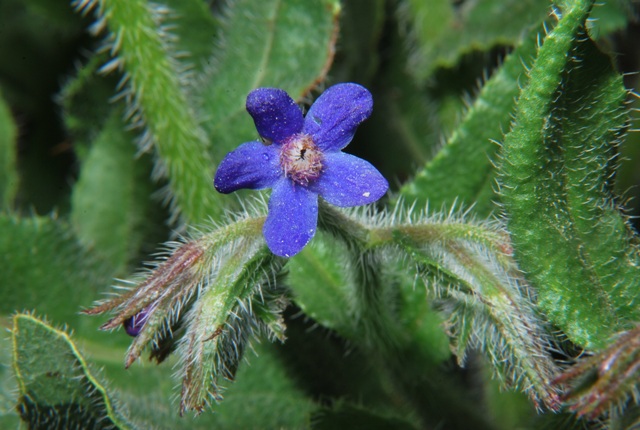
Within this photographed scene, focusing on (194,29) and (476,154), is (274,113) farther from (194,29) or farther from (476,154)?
(194,29)

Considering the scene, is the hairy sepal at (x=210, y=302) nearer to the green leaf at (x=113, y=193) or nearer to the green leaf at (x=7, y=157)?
the green leaf at (x=113, y=193)

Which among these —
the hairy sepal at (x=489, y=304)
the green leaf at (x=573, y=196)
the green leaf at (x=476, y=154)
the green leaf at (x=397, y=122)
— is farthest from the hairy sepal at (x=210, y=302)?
the green leaf at (x=397, y=122)

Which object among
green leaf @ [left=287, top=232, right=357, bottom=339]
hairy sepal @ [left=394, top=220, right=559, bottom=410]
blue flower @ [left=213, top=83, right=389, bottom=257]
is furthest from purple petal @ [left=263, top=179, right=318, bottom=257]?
green leaf @ [left=287, top=232, right=357, bottom=339]

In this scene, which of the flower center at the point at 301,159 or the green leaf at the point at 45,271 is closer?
the flower center at the point at 301,159

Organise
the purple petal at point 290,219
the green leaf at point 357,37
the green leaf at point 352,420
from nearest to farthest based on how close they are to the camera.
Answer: the purple petal at point 290,219 → the green leaf at point 352,420 → the green leaf at point 357,37

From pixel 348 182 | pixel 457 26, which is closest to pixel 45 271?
pixel 348 182

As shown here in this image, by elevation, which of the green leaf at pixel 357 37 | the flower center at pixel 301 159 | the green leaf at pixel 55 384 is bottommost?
the green leaf at pixel 55 384
